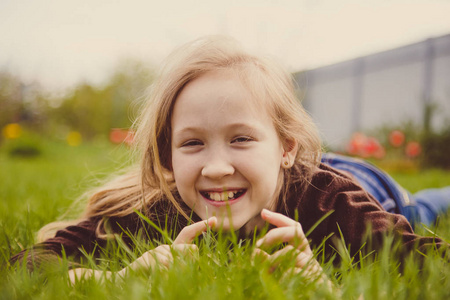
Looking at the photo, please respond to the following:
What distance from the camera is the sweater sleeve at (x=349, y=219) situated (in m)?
1.49

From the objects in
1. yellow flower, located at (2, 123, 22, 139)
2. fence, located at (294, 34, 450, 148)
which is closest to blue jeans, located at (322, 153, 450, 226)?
fence, located at (294, 34, 450, 148)

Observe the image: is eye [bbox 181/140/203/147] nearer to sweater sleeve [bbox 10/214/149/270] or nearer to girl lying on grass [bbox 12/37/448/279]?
girl lying on grass [bbox 12/37/448/279]

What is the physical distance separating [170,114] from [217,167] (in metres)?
0.42

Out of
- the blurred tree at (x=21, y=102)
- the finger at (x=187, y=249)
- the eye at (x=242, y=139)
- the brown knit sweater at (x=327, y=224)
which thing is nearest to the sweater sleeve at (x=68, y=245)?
the brown knit sweater at (x=327, y=224)

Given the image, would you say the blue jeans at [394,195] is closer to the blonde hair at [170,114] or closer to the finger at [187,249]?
the blonde hair at [170,114]

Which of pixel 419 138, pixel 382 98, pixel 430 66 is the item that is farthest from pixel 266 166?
pixel 382 98

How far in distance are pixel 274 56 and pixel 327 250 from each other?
106 cm

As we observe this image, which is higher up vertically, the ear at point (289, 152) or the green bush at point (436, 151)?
the ear at point (289, 152)

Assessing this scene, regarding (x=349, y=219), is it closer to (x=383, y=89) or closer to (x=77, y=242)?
(x=77, y=242)

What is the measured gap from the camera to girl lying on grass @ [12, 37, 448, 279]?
1542 mm

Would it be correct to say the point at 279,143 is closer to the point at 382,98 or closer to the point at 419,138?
the point at 419,138

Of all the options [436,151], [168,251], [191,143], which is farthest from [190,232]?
[436,151]

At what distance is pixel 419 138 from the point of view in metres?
7.34

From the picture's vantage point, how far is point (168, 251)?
1250mm
